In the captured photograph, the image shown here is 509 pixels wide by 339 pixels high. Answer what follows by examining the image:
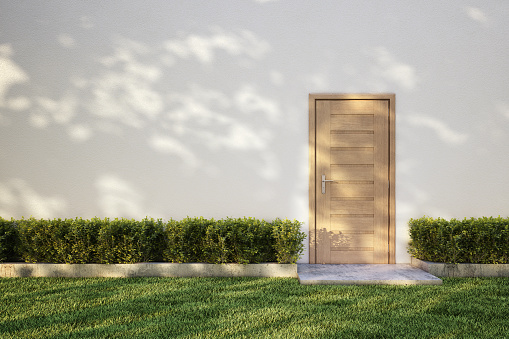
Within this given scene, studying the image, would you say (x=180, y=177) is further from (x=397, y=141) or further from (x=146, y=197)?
(x=397, y=141)

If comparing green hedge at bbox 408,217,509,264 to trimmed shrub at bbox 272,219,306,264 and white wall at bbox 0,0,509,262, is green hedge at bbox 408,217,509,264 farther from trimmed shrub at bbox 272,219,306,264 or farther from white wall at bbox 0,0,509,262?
trimmed shrub at bbox 272,219,306,264

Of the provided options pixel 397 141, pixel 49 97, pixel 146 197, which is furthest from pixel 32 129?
pixel 397 141

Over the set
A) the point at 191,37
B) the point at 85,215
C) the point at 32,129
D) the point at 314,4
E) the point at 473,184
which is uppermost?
the point at 314,4

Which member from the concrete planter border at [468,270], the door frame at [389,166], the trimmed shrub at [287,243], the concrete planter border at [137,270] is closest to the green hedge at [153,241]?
the trimmed shrub at [287,243]

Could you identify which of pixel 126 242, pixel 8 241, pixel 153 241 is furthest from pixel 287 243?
pixel 8 241

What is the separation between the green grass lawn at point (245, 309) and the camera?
3.35 metres

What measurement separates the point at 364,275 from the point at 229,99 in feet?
11.9

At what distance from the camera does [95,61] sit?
260 inches

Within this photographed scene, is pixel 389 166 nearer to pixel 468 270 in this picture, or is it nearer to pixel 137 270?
pixel 468 270

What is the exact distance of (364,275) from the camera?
5.43m

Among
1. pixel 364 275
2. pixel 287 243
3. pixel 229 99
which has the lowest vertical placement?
pixel 364 275

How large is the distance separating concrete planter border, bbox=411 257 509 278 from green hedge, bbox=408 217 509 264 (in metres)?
0.11

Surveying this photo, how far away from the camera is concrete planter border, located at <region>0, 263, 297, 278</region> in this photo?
5617mm

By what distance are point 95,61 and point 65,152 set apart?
171 centimetres
